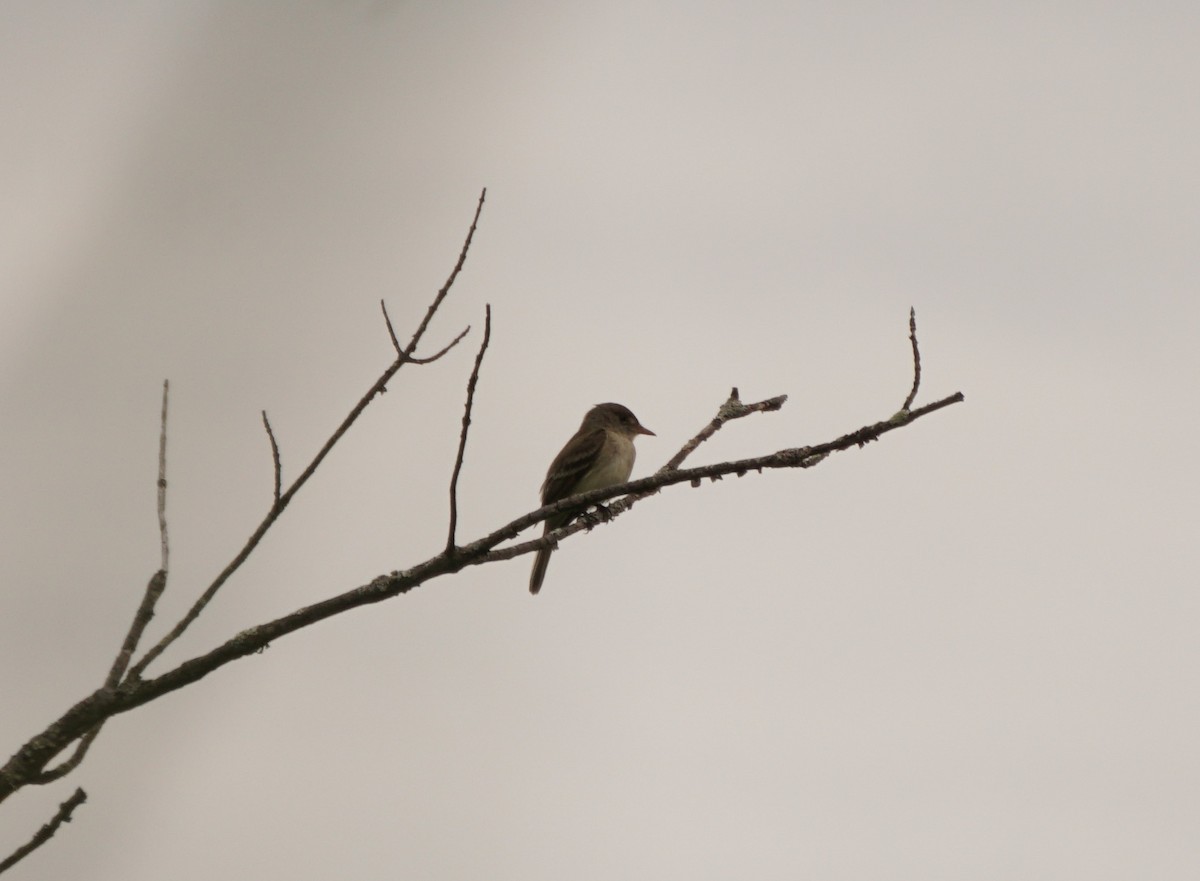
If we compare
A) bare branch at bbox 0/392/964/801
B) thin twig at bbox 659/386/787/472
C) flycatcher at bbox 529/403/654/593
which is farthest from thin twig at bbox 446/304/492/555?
flycatcher at bbox 529/403/654/593

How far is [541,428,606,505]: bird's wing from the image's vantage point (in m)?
10.6

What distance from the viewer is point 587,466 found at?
416 inches

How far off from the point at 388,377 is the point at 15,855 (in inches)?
74.7

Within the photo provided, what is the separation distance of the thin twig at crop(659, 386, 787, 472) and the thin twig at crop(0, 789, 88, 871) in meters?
2.78

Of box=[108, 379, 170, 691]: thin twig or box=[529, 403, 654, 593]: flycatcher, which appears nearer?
box=[108, 379, 170, 691]: thin twig

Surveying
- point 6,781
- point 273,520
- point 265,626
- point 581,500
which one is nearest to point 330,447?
point 273,520

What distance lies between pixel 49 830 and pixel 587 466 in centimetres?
728

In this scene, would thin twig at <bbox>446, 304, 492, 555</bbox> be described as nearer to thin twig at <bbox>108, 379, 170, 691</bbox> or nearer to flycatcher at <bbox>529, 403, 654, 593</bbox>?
thin twig at <bbox>108, 379, 170, 691</bbox>

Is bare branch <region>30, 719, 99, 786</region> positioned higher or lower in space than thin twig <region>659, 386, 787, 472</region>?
lower

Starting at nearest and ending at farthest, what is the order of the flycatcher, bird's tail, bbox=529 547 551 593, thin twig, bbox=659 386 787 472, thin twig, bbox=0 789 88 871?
thin twig, bbox=0 789 88 871, thin twig, bbox=659 386 787 472, the flycatcher, bird's tail, bbox=529 547 551 593

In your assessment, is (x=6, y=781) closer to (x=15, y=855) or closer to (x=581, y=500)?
(x=15, y=855)

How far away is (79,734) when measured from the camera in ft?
12.3

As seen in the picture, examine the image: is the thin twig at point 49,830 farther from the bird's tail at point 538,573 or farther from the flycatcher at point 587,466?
the bird's tail at point 538,573

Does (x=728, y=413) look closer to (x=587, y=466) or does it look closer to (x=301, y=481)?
(x=301, y=481)
